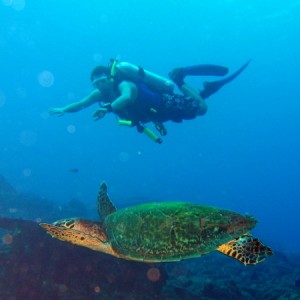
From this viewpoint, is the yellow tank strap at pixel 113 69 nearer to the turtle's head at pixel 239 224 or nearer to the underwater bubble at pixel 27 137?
the turtle's head at pixel 239 224

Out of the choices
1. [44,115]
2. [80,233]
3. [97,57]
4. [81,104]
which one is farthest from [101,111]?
[44,115]

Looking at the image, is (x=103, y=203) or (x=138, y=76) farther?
(x=138, y=76)

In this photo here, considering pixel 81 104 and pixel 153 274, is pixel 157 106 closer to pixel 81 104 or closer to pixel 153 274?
pixel 81 104

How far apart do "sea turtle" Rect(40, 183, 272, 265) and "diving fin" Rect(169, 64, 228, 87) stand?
7.40 meters

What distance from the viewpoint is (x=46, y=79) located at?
449 ft

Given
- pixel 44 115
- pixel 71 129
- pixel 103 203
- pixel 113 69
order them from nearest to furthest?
pixel 103 203 → pixel 113 69 → pixel 44 115 → pixel 71 129

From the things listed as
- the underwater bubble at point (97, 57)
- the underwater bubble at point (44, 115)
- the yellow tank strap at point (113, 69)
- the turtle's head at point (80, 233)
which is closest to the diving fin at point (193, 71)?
the yellow tank strap at point (113, 69)

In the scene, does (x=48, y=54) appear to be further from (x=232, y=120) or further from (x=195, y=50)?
(x=232, y=120)

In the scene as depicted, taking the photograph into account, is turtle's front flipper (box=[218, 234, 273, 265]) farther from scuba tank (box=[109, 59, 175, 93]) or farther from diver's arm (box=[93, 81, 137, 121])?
scuba tank (box=[109, 59, 175, 93])

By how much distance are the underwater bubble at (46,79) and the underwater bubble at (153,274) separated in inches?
5293

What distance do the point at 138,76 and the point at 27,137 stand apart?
18913 centimetres

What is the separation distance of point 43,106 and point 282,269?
153755 millimetres

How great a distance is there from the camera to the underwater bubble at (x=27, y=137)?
586ft

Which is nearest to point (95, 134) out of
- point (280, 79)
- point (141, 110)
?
point (280, 79)
